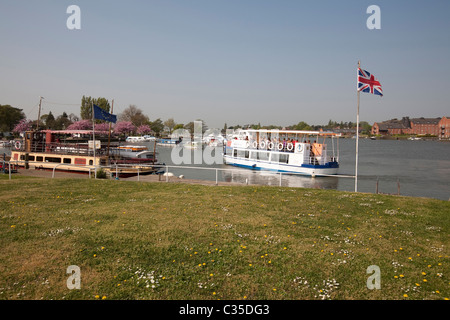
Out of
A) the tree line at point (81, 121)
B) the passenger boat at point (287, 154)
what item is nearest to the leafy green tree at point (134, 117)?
the tree line at point (81, 121)

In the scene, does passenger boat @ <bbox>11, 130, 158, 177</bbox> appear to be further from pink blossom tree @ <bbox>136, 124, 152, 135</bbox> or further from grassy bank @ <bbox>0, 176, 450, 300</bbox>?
pink blossom tree @ <bbox>136, 124, 152, 135</bbox>

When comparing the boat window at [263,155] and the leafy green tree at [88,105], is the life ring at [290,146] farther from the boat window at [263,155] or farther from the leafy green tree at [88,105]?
the leafy green tree at [88,105]

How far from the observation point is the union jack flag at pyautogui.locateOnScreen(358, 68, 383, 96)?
19672mm

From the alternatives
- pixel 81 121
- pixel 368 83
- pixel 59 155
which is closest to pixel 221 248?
pixel 368 83

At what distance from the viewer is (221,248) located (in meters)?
7.86

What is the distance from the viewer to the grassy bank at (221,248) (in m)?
5.91

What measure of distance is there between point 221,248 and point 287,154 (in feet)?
129

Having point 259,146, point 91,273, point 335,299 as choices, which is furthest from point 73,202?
point 259,146

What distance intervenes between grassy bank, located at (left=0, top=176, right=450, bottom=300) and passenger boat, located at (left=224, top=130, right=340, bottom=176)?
2961 cm

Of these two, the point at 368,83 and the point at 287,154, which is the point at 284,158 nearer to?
the point at 287,154

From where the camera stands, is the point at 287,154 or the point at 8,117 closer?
the point at 287,154

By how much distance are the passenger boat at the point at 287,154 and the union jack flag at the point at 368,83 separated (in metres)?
19.3

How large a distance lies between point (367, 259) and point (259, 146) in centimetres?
4392
